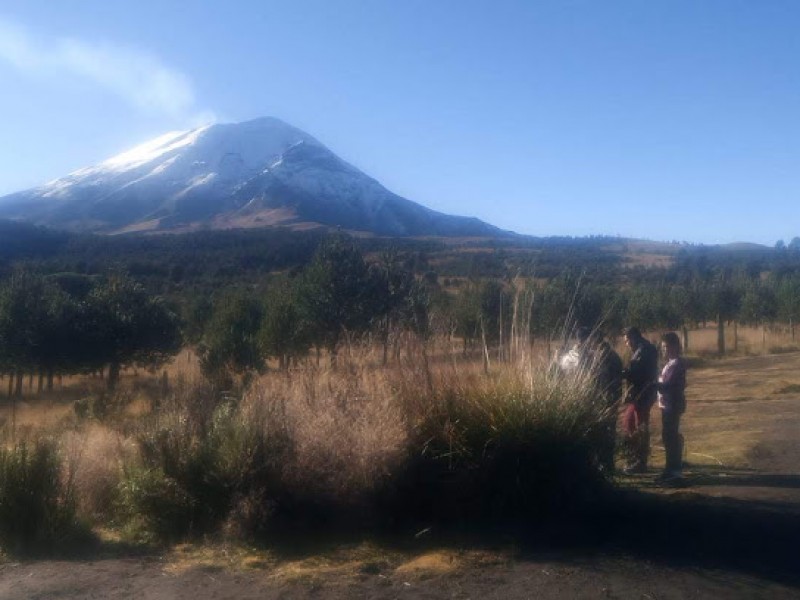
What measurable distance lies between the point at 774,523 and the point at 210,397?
5.22 m

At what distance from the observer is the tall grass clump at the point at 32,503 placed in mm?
6812

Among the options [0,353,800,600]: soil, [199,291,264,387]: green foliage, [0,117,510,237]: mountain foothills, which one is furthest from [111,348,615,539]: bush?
[0,117,510,237]: mountain foothills

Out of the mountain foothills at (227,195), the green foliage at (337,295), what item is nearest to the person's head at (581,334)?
the green foliage at (337,295)

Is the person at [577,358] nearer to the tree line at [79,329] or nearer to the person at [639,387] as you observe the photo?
the person at [639,387]

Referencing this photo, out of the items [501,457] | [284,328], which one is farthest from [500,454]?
[284,328]

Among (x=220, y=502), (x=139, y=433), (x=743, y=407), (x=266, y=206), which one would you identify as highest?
(x=266, y=206)

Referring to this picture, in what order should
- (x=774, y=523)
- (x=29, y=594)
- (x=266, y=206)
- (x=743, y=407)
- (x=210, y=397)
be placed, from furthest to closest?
(x=266, y=206), (x=743, y=407), (x=210, y=397), (x=774, y=523), (x=29, y=594)

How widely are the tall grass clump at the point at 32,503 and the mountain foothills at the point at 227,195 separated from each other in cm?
10358

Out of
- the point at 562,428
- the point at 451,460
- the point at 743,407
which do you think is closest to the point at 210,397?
the point at 451,460

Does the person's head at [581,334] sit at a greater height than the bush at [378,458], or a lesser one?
greater

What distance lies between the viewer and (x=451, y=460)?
6.82 m

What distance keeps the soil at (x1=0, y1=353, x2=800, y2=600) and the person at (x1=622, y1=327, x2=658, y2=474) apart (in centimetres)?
128

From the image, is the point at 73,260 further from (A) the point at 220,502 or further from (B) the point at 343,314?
(A) the point at 220,502

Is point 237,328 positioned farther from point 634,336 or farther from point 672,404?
point 672,404
